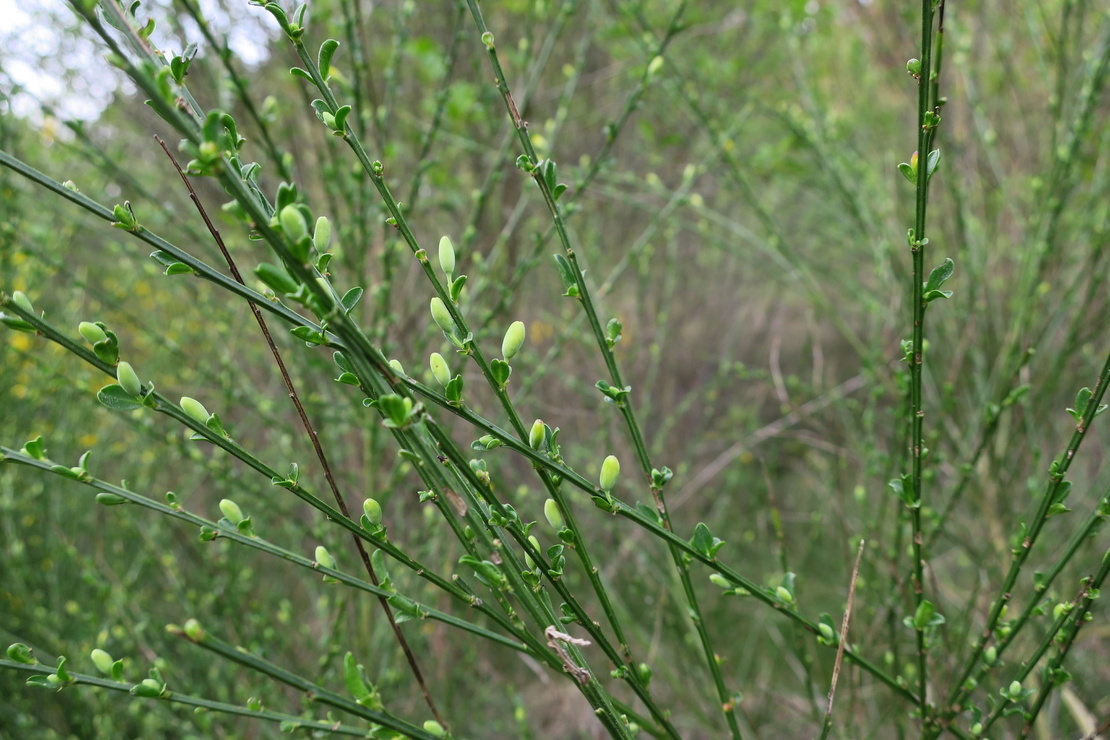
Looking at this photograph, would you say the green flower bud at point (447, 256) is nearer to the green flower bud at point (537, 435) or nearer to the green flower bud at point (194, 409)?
the green flower bud at point (537, 435)

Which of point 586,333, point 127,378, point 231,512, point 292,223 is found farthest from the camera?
point 586,333

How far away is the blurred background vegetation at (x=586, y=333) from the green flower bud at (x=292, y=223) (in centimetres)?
32

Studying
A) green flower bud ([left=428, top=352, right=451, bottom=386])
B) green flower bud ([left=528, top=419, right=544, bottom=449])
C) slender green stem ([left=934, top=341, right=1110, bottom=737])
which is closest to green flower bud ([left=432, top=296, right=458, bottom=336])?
green flower bud ([left=428, top=352, right=451, bottom=386])

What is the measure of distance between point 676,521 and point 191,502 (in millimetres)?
2802

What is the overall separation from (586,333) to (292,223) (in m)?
3.00

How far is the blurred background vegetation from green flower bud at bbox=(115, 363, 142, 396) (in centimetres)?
37

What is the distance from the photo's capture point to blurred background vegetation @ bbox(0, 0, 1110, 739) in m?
2.02

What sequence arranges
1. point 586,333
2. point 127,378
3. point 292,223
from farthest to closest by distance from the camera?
point 586,333 < point 127,378 < point 292,223

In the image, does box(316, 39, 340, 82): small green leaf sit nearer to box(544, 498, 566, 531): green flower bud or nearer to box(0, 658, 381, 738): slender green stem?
box(544, 498, 566, 531): green flower bud

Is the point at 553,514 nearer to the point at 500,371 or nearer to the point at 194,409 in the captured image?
the point at 500,371

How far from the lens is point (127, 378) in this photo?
755 mm

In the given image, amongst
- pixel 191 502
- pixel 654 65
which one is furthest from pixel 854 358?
pixel 654 65

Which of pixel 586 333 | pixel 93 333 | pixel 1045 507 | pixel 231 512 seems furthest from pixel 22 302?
pixel 586 333

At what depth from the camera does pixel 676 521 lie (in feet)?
14.4
